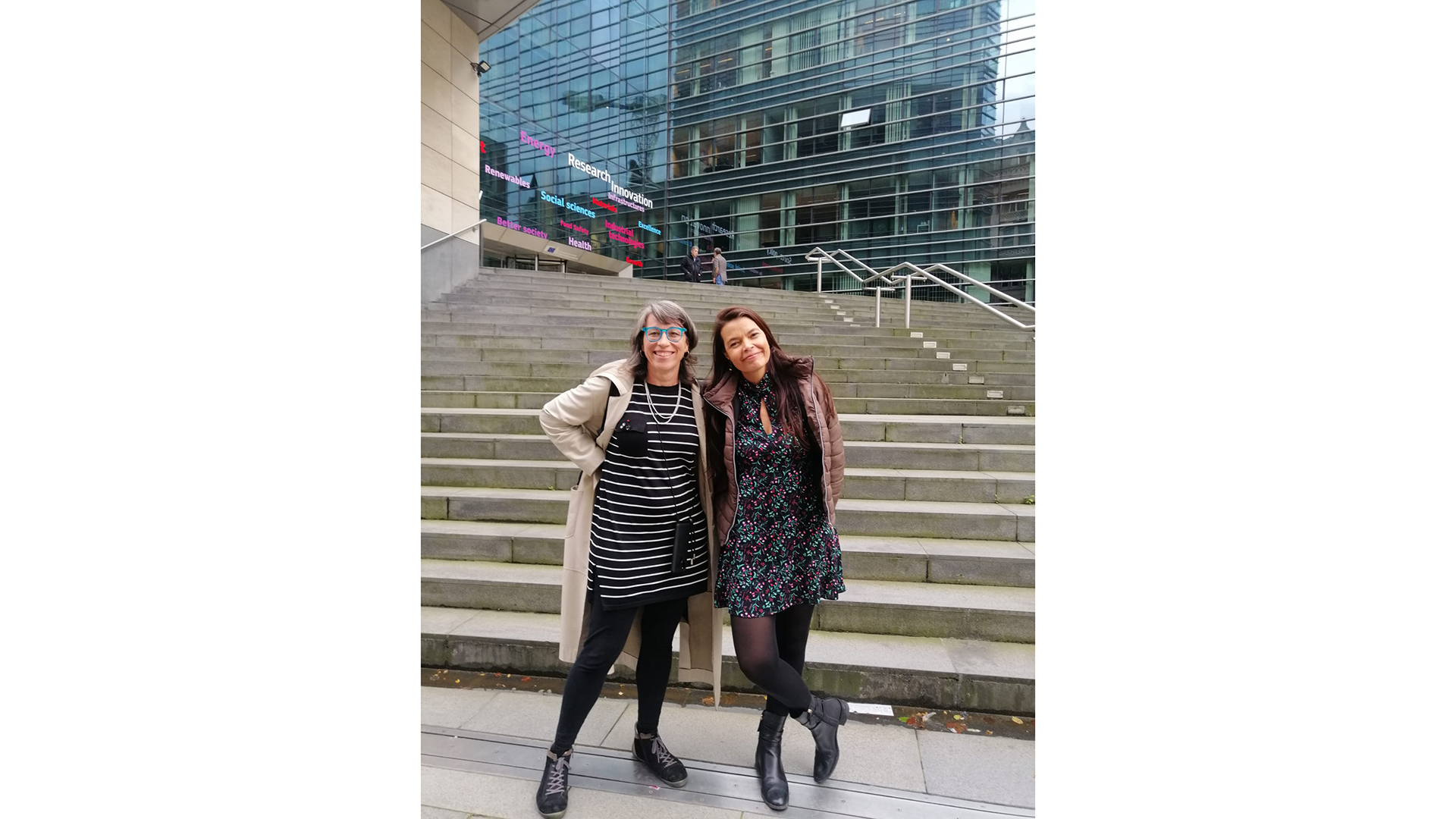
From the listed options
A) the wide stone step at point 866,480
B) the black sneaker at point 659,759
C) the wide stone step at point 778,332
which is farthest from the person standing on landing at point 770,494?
the wide stone step at point 778,332

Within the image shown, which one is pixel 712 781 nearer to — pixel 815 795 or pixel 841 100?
pixel 815 795

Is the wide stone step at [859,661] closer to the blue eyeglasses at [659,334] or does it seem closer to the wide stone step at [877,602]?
the wide stone step at [877,602]

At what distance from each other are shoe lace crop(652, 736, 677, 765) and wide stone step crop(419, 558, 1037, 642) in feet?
3.01

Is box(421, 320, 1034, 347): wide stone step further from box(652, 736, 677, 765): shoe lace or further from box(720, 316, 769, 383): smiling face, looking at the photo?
box(652, 736, 677, 765): shoe lace

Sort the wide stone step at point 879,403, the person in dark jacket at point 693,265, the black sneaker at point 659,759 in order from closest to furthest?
the black sneaker at point 659,759, the wide stone step at point 879,403, the person in dark jacket at point 693,265

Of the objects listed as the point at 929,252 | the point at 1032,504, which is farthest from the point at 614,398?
the point at 929,252

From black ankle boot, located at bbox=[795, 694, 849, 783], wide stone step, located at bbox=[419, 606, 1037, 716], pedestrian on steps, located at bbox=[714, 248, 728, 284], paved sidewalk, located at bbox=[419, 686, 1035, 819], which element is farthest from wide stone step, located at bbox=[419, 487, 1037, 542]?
pedestrian on steps, located at bbox=[714, 248, 728, 284]

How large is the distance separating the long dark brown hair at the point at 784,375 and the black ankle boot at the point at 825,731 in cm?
105

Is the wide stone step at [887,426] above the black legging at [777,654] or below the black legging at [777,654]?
above

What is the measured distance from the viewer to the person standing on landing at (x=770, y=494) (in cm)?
210

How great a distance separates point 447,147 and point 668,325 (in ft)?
41.0

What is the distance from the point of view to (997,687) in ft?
9.12

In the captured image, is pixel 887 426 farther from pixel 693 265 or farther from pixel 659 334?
pixel 693 265

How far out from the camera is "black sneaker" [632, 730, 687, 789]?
2.31m
